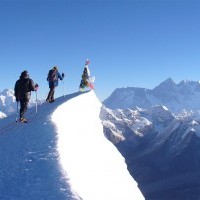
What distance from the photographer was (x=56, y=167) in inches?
569

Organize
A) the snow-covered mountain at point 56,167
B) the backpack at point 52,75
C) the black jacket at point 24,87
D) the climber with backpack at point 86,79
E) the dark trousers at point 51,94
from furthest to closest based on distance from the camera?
the climber with backpack at point 86,79, the dark trousers at point 51,94, the backpack at point 52,75, the black jacket at point 24,87, the snow-covered mountain at point 56,167

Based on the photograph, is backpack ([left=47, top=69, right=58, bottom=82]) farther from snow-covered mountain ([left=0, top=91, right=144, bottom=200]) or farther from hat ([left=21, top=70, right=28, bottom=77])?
snow-covered mountain ([left=0, top=91, right=144, bottom=200])

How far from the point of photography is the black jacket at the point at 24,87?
2672 centimetres

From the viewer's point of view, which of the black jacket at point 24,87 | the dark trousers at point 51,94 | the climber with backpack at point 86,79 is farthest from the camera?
the climber with backpack at point 86,79

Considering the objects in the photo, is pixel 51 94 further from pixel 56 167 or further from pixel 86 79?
pixel 56 167

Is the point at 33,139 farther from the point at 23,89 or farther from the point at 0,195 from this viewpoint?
the point at 23,89

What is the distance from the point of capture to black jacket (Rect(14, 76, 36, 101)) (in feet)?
87.7

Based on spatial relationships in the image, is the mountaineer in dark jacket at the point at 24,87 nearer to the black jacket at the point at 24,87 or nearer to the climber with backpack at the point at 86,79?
the black jacket at the point at 24,87

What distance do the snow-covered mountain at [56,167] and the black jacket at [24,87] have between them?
437cm

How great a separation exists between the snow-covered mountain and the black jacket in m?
4.37

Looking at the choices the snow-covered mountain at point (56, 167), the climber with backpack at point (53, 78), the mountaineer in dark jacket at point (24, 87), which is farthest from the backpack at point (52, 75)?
the snow-covered mountain at point (56, 167)

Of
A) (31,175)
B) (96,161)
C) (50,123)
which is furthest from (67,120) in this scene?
(31,175)

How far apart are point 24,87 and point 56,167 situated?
13280 millimetres

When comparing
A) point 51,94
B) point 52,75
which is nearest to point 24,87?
point 52,75
